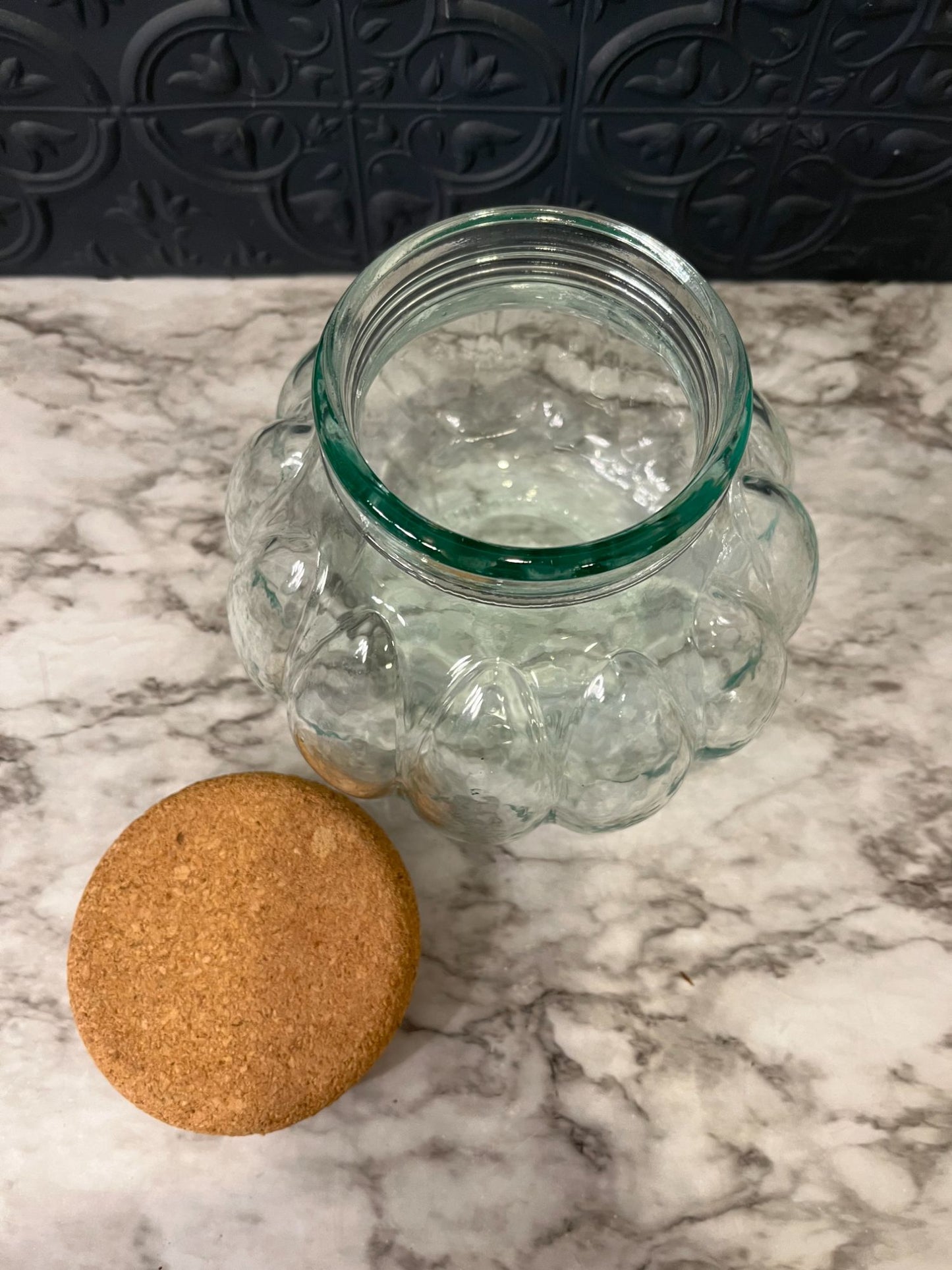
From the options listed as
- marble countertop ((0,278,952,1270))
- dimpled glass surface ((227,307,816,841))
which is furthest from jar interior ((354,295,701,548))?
marble countertop ((0,278,952,1270))

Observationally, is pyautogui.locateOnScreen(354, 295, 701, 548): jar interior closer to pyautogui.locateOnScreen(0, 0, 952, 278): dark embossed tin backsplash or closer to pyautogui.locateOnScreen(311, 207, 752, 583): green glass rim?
pyautogui.locateOnScreen(311, 207, 752, 583): green glass rim

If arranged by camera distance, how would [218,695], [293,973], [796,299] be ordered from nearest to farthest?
1. [293,973]
2. [218,695]
3. [796,299]

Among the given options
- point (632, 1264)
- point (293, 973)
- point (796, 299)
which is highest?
point (796, 299)

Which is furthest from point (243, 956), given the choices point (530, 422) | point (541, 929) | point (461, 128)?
point (461, 128)

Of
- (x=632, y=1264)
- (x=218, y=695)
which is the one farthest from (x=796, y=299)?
(x=632, y=1264)

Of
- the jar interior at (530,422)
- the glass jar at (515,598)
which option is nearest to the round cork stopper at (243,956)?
the glass jar at (515,598)

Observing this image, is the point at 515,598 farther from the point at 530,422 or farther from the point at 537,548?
the point at 530,422

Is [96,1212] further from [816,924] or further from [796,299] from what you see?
[796,299]
